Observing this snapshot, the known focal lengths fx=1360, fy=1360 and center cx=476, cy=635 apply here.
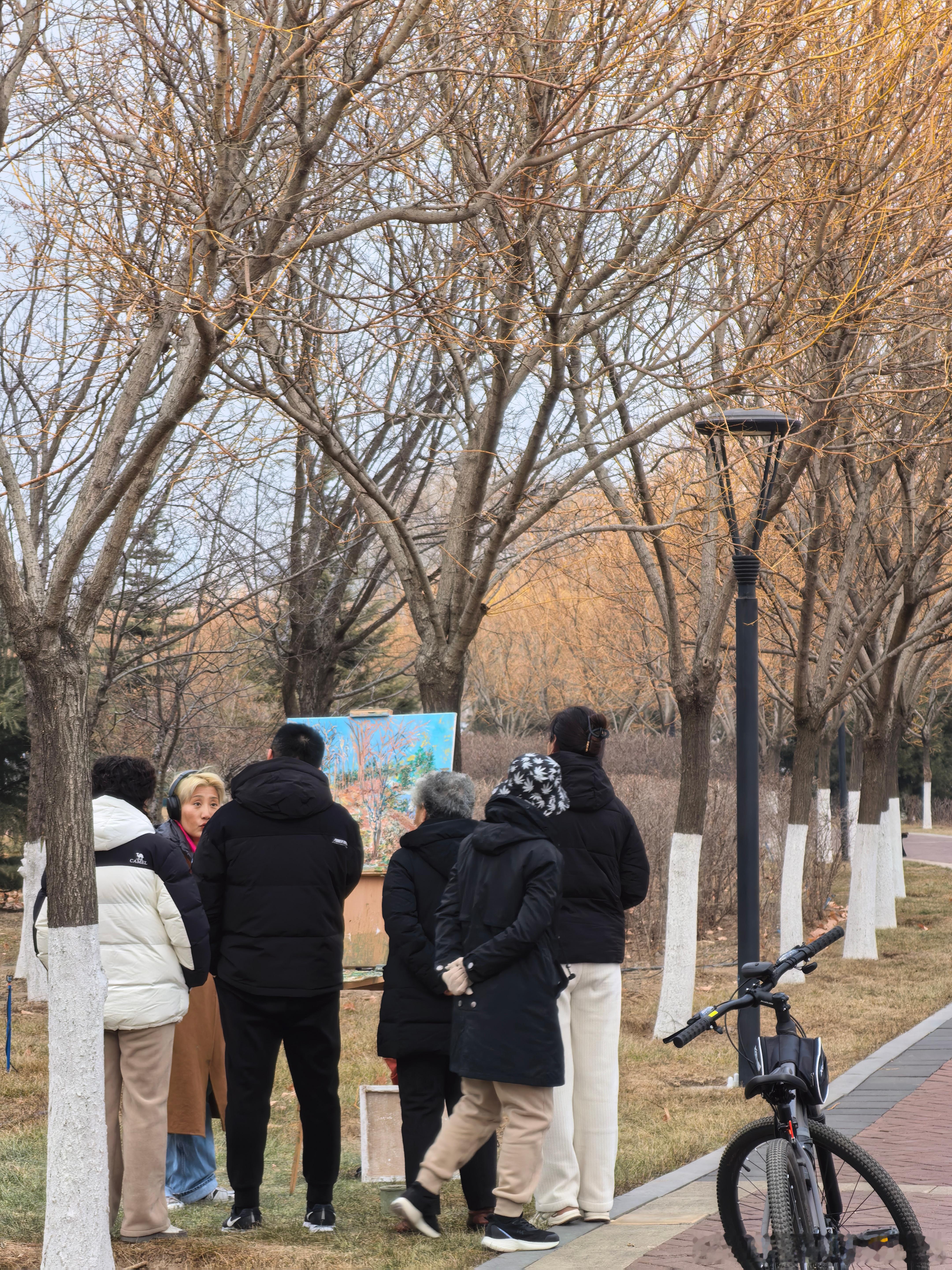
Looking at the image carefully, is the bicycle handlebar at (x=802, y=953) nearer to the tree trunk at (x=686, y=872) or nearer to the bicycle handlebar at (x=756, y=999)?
the bicycle handlebar at (x=756, y=999)

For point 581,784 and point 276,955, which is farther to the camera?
point 581,784

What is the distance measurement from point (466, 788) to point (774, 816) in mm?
18205

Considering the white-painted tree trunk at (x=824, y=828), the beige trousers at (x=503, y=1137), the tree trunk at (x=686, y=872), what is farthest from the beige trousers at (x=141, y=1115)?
the white-painted tree trunk at (x=824, y=828)

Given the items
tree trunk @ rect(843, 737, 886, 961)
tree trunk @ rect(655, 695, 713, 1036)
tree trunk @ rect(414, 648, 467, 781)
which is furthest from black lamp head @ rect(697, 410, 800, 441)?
tree trunk @ rect(843, 737, 886, 961)

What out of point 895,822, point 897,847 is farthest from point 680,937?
point 897,847

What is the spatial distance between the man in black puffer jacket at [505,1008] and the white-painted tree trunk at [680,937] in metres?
5.33

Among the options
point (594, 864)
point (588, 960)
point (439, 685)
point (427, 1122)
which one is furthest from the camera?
point (439, 685)

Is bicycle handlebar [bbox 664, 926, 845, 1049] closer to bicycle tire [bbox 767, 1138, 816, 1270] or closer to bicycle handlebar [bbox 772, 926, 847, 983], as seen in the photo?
bicycle handlebar [bbox 772, 926, 847, 983]

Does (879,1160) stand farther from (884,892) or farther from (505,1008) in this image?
(884,892)

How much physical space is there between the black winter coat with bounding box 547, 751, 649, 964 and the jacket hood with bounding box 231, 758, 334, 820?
97cm

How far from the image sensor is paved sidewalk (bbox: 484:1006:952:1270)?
4863 millimetres

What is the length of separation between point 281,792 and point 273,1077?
3.90ft

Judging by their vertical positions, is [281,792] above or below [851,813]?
above

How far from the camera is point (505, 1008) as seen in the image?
505 centimetres
